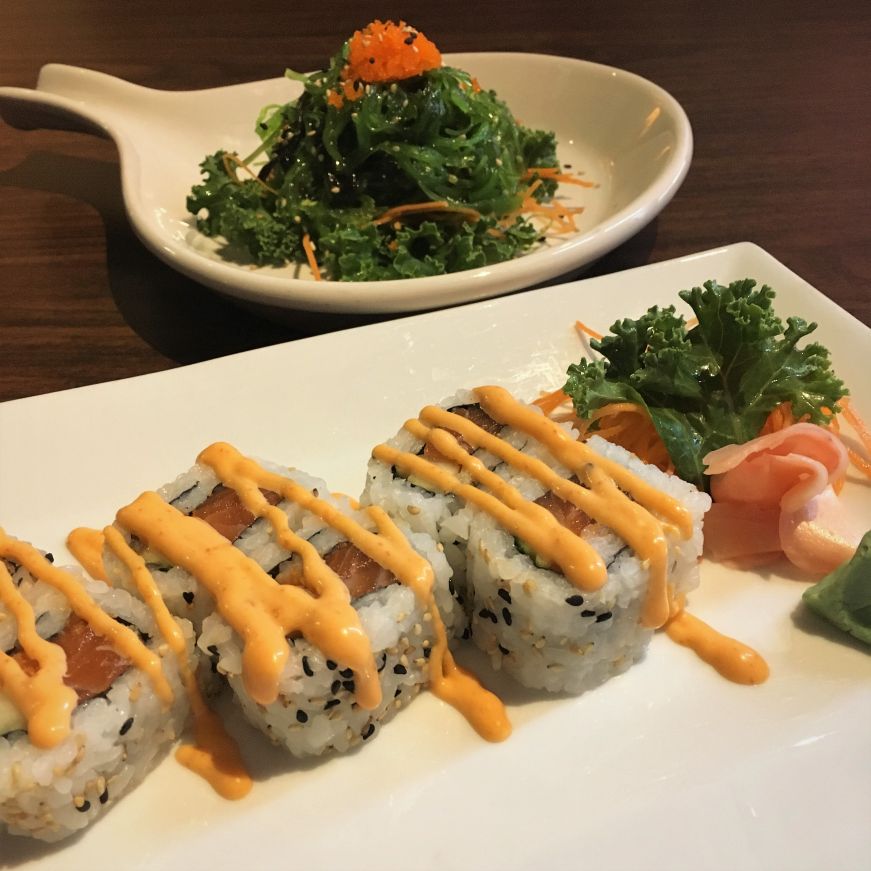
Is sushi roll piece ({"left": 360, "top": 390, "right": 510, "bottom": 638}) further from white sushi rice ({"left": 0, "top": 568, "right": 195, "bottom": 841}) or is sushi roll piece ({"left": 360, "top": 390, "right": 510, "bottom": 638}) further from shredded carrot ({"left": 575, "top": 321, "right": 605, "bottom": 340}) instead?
shredded carrot ({"left": 575, "top": 321, "right": 605, "bottom": 340})

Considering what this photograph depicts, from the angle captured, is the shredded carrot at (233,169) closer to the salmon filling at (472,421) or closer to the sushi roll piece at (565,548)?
the salmon filling at (472,421)

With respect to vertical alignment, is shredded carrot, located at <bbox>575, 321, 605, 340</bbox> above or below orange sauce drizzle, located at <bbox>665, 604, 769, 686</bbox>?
above

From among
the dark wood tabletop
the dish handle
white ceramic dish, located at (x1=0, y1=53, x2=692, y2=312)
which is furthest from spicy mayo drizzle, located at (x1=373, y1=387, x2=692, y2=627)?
the dish handle

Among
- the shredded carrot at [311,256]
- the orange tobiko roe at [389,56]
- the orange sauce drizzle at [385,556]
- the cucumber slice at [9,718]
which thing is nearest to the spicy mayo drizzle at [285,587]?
the orange sauce drizzle at [385,556]

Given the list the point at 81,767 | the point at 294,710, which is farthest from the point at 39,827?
the point at 294,710

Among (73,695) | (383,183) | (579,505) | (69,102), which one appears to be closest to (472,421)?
(579,505)
